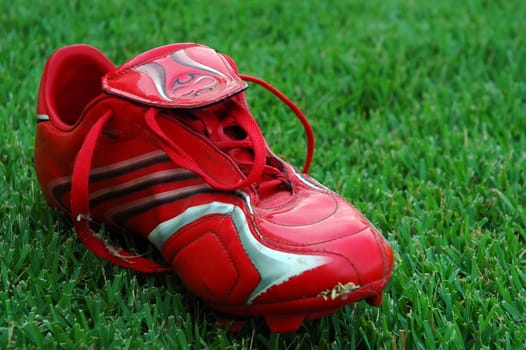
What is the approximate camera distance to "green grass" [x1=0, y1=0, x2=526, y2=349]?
5.00 feet

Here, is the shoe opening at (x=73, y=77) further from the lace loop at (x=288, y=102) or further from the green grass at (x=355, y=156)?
the lace loop at (x=288, y=102)

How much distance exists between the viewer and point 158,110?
1566mm

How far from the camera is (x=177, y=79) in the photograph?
1591mm

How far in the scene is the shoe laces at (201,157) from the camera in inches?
60.7

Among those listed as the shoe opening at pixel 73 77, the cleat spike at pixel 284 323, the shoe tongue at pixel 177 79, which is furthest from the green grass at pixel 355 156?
the shoe tongue at pixel 177 79

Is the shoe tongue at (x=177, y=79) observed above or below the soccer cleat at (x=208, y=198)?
above

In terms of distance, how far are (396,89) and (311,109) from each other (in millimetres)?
373

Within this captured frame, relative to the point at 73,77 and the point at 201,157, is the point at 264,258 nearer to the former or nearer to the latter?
the point at 201,157

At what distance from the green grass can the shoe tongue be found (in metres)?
0.39

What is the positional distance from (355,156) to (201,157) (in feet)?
3.09

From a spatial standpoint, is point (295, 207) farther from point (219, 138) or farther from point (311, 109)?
point (311, 109)

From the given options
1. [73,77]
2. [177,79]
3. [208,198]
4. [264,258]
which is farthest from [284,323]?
[73,77]

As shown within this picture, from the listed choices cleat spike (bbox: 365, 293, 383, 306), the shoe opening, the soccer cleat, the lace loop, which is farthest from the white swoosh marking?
the shoe opening

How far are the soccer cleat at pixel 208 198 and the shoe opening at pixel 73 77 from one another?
13 centimetres
